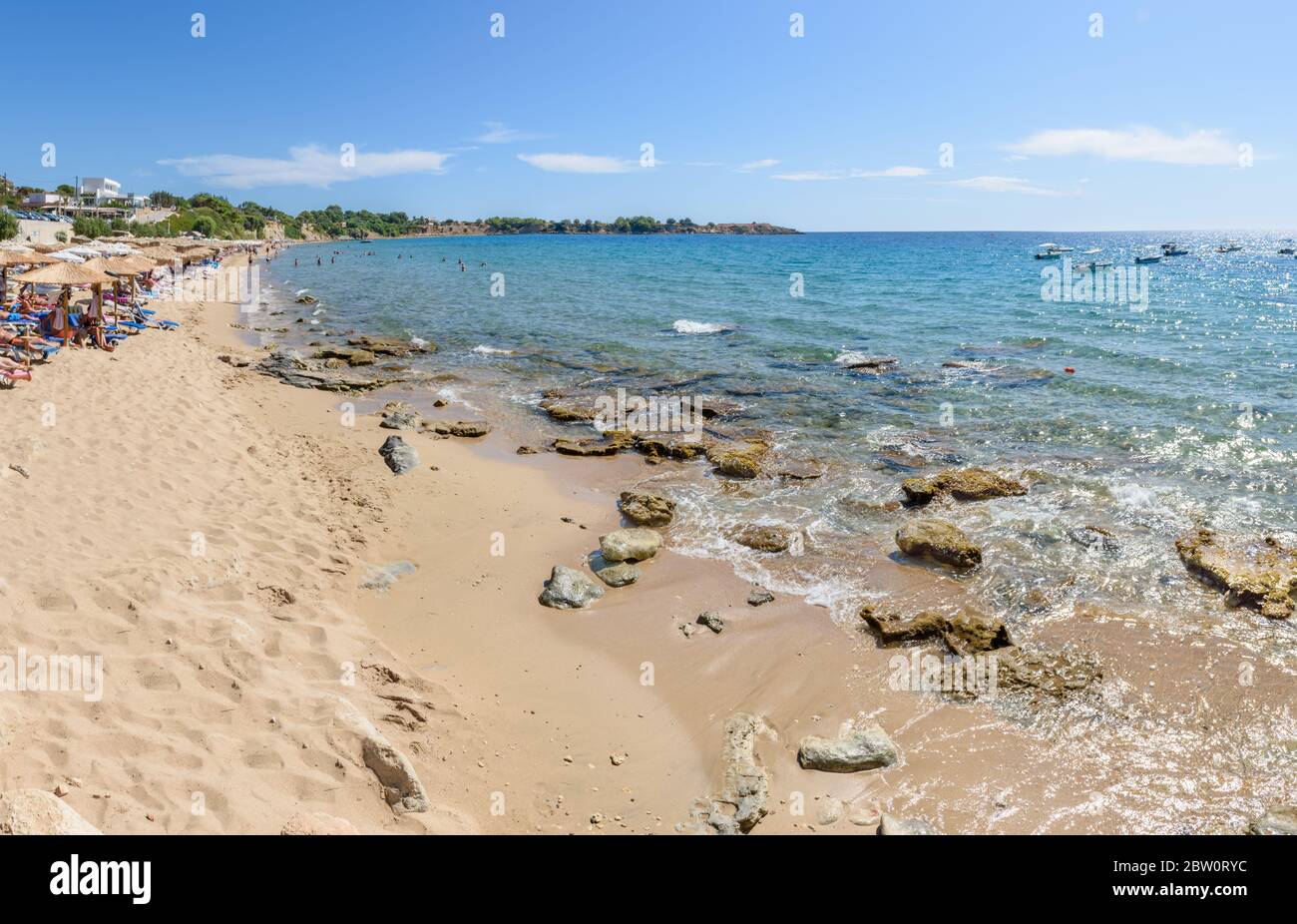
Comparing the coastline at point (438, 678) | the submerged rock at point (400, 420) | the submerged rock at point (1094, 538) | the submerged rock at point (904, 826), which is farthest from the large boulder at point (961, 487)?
the submerged rock at point (400, 420)

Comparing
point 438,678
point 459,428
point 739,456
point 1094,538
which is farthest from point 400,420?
point 1094,538

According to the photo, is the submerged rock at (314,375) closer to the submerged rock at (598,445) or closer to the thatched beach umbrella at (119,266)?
the thatched beach umbrella at (119,266)

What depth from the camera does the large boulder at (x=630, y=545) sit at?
995cm

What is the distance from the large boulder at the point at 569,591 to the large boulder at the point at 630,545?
757mm

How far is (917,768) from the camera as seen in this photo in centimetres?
622

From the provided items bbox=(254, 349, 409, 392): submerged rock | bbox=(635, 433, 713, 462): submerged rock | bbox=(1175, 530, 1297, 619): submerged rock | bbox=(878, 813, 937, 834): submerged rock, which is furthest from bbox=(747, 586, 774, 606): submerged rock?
bbox=(254, 349, 409, 392): submerged rock

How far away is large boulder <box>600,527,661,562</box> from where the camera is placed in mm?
9953

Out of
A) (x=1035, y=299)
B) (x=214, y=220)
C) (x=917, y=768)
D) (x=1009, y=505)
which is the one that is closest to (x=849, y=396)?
(x=1009, y=505)

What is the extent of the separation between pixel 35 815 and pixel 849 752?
19.2ft

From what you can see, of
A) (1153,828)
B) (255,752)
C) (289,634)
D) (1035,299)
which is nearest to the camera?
(255,752)

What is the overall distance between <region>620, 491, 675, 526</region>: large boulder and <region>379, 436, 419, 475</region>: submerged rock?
4.45 meters

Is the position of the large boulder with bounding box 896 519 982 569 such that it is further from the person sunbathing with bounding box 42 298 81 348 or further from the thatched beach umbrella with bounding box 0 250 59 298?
the thatched beach umbrella with bounding box 0 250 59 298

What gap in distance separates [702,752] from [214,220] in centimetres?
11594
